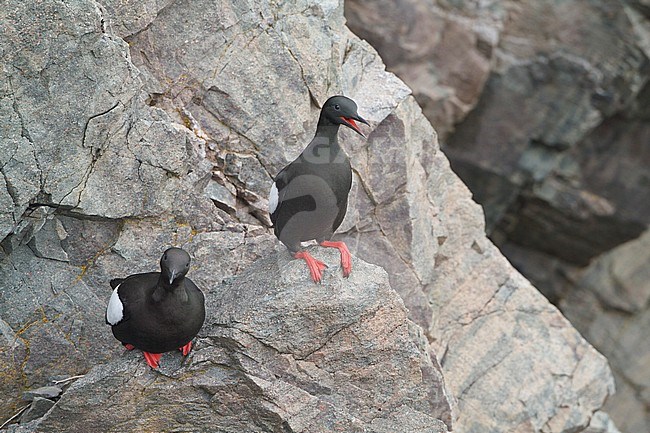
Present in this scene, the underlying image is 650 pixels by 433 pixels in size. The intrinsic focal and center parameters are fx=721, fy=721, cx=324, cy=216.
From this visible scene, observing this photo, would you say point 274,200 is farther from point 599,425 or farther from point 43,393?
point 599,425

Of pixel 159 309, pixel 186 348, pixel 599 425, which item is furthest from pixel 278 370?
pixel 599 425

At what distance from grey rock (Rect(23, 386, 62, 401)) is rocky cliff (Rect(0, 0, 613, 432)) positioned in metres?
0.11

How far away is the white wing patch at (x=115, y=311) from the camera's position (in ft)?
16.2

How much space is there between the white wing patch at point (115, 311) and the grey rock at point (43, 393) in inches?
31.1

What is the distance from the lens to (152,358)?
16.8 feet

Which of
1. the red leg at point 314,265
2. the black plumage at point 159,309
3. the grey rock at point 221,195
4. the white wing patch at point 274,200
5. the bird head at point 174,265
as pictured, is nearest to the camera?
the bird head at point 174,265

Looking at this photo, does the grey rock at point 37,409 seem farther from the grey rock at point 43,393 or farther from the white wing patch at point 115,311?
the white wing patch at point 115,311

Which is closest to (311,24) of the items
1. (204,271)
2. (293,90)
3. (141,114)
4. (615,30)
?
(293,90)

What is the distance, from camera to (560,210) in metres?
14.5

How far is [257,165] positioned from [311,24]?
4.81ft

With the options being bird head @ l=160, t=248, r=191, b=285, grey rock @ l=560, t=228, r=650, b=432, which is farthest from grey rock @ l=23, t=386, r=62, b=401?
grey rock @ l=560, t=228, r=650, b=432

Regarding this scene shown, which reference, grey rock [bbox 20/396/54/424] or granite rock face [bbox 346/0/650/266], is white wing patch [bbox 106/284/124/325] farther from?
granite rock face [bbox 346/0/650/266]

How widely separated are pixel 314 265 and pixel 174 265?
1010mm

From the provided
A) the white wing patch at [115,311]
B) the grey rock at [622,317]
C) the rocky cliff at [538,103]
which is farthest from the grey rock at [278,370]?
the grey rock at [622,317]
